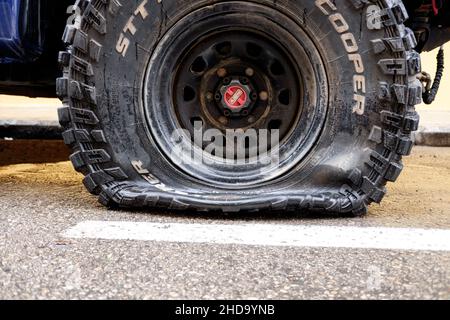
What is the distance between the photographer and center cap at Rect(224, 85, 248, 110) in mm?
2156

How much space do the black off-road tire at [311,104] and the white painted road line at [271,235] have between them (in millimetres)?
112

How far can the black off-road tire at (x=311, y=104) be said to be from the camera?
1994mm

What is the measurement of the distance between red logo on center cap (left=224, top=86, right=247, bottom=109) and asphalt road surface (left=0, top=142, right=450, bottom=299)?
421 millimetres

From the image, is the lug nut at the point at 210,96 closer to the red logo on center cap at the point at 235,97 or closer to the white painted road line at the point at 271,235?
the red logo on center cap at the point at 235,97

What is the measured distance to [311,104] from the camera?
2.12 metres

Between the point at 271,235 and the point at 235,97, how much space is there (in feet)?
1.92

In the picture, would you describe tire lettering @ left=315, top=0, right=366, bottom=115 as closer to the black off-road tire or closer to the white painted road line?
the black off-road tire

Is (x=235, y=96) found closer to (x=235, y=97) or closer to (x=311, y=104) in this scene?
(x=235, y=97)

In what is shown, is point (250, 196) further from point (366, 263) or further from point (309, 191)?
point (366, 263)

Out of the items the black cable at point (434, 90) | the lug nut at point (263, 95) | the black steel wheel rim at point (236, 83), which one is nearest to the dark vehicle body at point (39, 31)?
the black cable at point (434, 90)

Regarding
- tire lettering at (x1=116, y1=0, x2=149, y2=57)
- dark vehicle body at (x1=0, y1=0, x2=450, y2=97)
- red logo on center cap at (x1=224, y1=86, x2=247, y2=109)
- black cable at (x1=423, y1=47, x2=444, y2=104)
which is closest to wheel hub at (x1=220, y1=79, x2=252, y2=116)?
red logo on center cap at (x1=224, y1=86, x2=247, y2=109)
